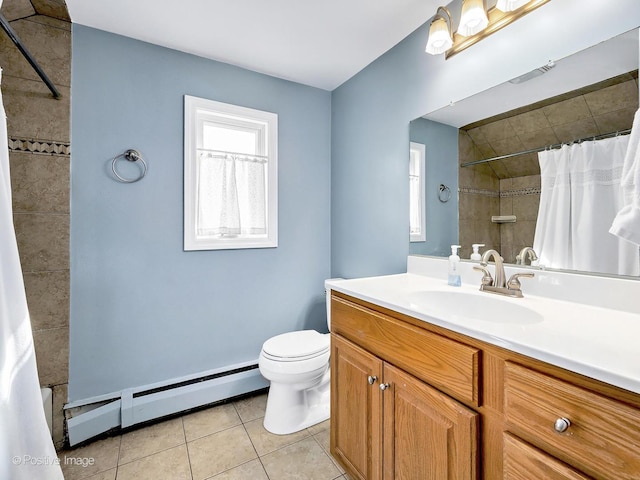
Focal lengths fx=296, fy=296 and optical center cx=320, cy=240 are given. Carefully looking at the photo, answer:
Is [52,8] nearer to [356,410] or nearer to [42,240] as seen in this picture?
[42,240]

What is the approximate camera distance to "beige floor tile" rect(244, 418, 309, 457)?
1572 mm

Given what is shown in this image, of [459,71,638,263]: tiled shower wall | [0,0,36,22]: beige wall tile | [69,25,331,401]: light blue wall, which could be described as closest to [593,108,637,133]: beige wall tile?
[459,71,638,263]: tiled shower wall

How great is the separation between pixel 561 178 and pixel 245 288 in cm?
186

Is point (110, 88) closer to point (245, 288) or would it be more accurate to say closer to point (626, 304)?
point (245, 288)

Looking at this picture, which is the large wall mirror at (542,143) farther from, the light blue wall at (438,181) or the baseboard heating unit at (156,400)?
the baseboard heating unit at (156,400)

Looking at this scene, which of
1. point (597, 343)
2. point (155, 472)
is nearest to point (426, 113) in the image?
point (597, 343)

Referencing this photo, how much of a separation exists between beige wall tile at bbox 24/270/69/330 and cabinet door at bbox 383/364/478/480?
174 centimetres

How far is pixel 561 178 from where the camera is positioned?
1140 mm

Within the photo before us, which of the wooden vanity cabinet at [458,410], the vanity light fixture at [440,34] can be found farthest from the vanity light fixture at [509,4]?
the wooden vanity cabinet at [458,410]

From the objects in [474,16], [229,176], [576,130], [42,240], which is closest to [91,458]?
[42,240]

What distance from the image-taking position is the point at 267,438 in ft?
5.41

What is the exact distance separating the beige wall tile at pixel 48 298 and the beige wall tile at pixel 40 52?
3.43ft

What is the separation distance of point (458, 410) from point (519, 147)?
1.07 metres

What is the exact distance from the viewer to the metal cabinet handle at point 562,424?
595mm
